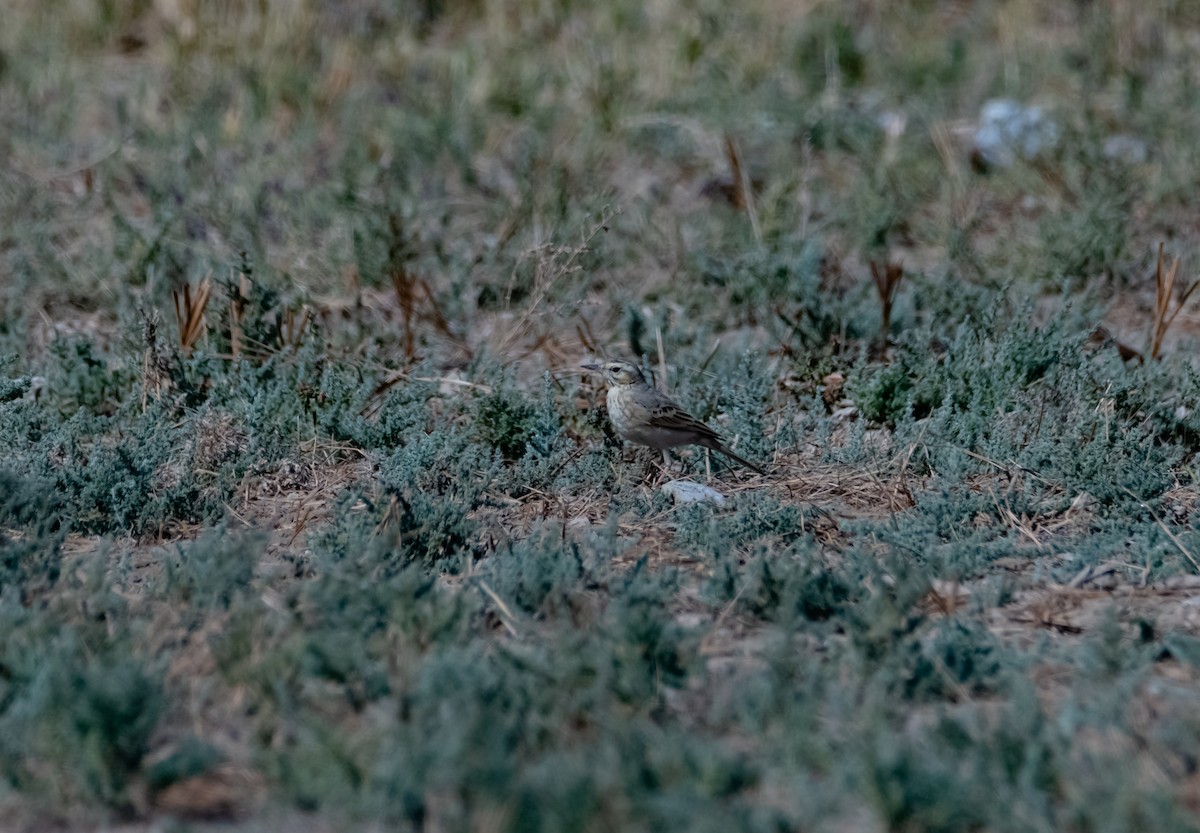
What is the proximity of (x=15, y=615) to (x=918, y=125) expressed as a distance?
6719 millimetres

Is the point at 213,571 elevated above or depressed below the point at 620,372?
above

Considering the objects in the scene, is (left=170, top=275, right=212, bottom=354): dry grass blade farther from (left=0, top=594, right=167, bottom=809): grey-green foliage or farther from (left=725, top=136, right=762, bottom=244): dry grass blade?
(left=725, top=136, right=762, bottom=244): dry grass blade

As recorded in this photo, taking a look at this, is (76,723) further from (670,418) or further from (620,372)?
(620,372)

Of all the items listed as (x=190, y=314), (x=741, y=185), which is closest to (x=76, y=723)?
(x=190, y=314)

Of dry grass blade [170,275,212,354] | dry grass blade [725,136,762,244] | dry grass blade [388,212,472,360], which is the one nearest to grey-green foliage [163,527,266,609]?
dry grass blade [170,275,212,354]

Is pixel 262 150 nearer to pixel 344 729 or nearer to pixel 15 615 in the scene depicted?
pixel 15 615

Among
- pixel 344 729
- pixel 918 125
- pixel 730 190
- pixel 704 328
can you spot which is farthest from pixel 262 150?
pixel 344 729

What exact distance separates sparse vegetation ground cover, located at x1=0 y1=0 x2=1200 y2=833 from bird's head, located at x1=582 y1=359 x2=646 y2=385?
0.25 m

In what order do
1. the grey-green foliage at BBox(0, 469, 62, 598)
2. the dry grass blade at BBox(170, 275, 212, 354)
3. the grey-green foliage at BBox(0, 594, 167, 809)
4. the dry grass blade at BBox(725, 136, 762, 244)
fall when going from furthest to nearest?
the dry grass blade at BBox(725, 136, 762, 244) → the dry grass blade at BBox(170, 275, 212, 354) → the grey-green foliage at BBox(0, 469, 62, 598) → the grey-green foliage at BBox(0, 594, 167, 809)

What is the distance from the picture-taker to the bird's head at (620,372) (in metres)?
5.80

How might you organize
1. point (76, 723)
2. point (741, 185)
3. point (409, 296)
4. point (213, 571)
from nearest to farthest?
point (76, 723), point (213, 571), point (409, 296), point (741, 185)

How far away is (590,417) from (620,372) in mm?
258

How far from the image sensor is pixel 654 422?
17.9 feet

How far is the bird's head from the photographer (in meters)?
5.80
